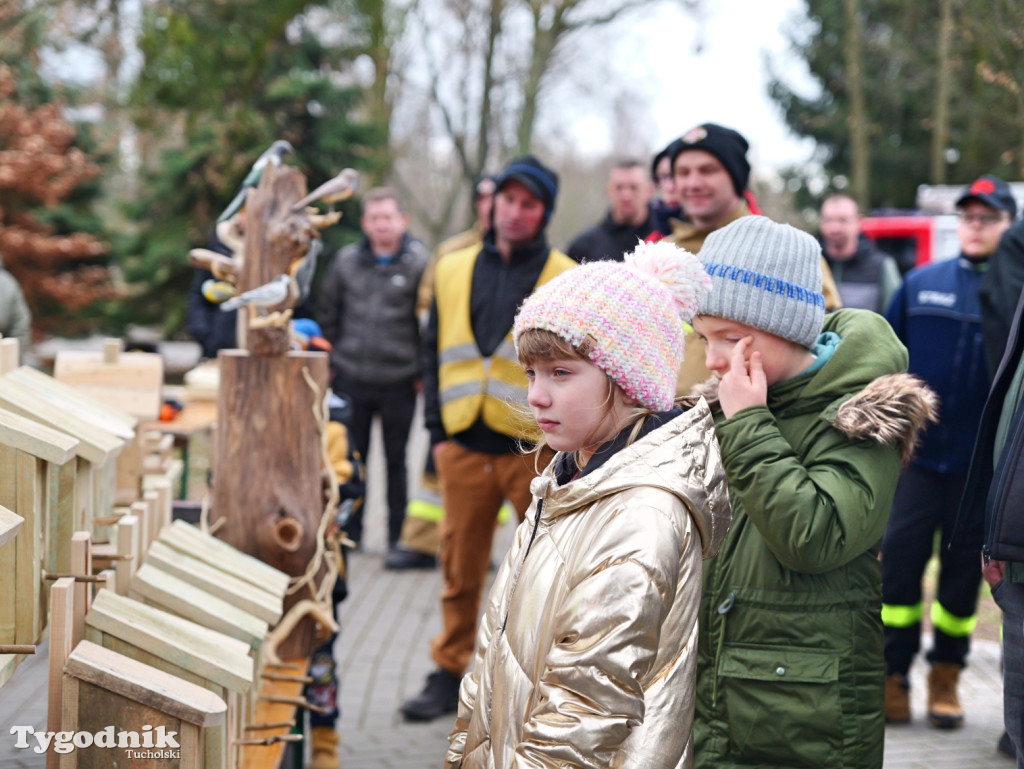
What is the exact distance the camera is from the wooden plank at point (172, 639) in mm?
2047

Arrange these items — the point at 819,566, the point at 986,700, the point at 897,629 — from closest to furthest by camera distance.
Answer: the point at 819,566
the point at 897,629
the point at 986,700

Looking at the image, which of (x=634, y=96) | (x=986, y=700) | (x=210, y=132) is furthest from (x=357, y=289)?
(x=634, y=96)

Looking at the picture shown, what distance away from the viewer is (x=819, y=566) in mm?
2172

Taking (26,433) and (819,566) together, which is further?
(819,566)

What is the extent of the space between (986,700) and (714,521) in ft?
12.2

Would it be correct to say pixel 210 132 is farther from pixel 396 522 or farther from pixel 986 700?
pixel 986 700

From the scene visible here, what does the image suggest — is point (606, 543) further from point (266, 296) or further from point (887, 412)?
point (266, 296)

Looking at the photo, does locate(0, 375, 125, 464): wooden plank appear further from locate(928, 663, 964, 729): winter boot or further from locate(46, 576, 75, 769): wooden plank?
locate(928, 663, 964, 729): winter boot

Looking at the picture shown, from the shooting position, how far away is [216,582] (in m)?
2.63

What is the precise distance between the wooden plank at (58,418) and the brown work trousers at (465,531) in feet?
6.98

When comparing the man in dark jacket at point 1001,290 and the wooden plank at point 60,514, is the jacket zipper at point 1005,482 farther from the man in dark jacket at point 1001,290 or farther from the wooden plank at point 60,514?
the wooden plank at point 60,514

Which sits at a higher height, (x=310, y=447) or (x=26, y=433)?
(x=26, y=433)

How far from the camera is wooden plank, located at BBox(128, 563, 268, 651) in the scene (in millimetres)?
2350

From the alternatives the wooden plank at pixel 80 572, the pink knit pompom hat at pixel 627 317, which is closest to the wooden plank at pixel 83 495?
the wooden plank at pixel 80 572
